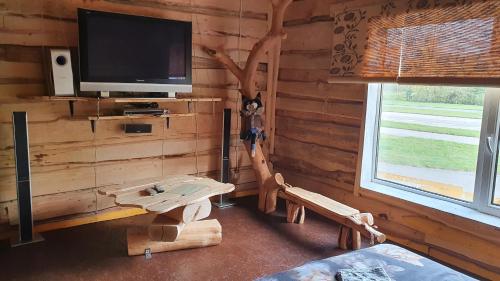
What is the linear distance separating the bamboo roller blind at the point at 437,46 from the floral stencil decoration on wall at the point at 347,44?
0.12 meters

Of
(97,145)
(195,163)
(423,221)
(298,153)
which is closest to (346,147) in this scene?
(298,153)

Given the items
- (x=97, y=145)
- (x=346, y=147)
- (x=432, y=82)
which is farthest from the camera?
(x=346, y=147)

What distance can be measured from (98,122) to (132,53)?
679 mm

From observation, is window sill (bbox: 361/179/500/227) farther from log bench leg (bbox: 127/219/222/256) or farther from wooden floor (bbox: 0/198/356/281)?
log bench leg (bbox: 127/219/222/256)

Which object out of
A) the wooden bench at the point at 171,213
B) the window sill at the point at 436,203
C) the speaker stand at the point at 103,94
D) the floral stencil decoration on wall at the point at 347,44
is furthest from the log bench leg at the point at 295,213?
the speaker stand at the point at 103,94

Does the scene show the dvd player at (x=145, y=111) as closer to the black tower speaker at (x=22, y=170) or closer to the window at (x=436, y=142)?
the black tower speaker at (x=22, y=170)

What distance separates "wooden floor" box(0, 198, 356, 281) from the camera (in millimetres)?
2674

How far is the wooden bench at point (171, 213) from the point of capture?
2.80 metres

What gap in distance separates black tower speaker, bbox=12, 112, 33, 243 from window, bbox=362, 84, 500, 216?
9.05 ft

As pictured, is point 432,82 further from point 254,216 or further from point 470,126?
point 254,216

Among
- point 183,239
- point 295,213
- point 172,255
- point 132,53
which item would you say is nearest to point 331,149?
point 295,213

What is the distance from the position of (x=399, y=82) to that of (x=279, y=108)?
5.41 ft

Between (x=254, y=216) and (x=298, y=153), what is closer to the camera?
(x=254, y=216)

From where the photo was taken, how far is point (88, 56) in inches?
122
